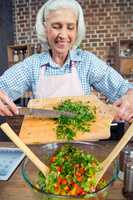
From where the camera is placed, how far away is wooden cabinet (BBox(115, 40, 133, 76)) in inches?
173

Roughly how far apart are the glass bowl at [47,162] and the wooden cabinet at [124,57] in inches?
136

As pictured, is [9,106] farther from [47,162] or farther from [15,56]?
[15,56]

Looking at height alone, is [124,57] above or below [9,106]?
below

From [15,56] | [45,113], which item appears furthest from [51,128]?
[15,56]

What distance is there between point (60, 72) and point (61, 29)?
0.26 metres

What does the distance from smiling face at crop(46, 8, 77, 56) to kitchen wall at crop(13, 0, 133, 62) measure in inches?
114

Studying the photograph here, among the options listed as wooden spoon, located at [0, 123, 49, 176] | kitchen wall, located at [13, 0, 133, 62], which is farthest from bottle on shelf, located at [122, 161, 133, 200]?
kitchen wall, located at [13, 0, 133, 62]

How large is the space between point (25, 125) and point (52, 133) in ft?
0.49

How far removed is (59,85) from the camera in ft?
6.02

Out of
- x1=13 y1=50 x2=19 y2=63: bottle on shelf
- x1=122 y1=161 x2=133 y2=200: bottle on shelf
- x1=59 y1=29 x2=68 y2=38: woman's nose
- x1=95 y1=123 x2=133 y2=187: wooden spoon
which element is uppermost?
x1=59 y1=29 x2=68 y2=38: woman's nose

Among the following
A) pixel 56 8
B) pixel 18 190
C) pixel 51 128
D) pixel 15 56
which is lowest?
pixel 15 56

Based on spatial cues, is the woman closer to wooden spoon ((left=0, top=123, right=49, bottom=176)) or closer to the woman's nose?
the woman's nose

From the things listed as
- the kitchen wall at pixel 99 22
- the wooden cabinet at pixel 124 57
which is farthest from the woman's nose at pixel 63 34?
the kitchen wall at pixel 99 22

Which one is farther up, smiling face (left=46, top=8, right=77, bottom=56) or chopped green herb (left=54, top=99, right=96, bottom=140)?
smiling face (left=46, top=8, right=77, bottom=56)
